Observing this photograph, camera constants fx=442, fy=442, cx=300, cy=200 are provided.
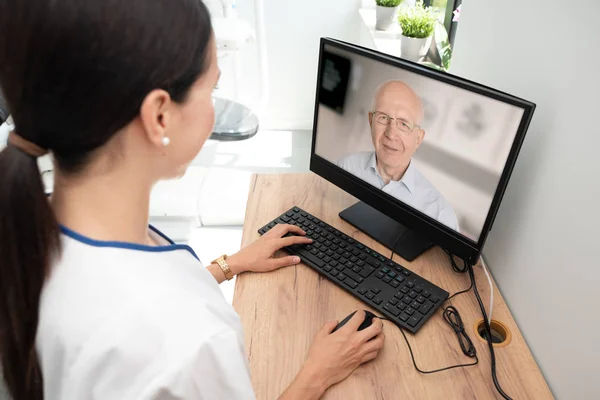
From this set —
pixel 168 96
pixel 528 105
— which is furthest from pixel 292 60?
pixel 168 96

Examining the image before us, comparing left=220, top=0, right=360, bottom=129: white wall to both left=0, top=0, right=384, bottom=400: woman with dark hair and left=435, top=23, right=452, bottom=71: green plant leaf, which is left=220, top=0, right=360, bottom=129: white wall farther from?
left=0, top=0, right=384, bottom=400: woman with dark hair

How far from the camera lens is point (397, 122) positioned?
95 centimetres

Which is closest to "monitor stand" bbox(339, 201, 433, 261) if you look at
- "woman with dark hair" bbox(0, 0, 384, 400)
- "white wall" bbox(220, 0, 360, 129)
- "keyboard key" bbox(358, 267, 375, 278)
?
"keyboard key" bbox(358, 267, 375, 278)

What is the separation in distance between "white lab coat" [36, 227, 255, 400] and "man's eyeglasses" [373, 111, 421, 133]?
600mm

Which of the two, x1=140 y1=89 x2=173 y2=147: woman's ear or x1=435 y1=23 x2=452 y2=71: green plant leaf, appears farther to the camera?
x1=435 y1=23 x2=452 y2=71: green plant leaf

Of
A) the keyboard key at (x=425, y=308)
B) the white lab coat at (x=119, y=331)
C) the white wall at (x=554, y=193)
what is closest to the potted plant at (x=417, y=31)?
the white wall at (x=554, y=193)

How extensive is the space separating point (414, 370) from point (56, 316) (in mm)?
591

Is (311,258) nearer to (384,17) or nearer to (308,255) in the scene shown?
(308,255)

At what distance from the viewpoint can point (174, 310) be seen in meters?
0.52

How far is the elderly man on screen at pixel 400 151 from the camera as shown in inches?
36.4

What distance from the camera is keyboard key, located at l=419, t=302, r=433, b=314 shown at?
0.88 m

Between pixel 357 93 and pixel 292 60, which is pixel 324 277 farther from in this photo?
pixel 292 60

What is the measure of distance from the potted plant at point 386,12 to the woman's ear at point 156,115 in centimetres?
189

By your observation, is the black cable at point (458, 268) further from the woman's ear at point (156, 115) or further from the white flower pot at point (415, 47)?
the white flower pot at point (415, 47)
